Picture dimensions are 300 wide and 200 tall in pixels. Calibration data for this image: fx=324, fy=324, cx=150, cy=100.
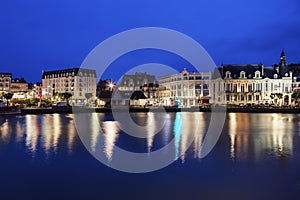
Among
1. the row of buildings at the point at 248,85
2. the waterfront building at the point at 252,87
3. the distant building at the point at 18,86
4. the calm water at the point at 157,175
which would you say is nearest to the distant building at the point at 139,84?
→ the row of buildings at the point at 248,85

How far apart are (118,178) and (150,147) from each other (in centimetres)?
710

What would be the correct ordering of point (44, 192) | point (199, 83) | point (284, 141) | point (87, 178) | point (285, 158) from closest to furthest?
point (44, 192) < point (87, 178) < point (285, 158) < point (284, 141) < point (199, 83)

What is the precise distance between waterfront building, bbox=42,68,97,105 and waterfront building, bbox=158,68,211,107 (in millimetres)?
52336

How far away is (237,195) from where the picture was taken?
10.1 metres

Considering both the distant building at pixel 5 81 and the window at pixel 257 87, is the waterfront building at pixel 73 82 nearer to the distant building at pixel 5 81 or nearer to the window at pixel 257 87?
the distant building at pixel 5 81

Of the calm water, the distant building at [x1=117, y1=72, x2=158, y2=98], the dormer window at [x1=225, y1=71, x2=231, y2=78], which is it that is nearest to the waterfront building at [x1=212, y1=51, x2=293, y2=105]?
the dormer window at [x1=225, y1=71, x2=231, y2=78]

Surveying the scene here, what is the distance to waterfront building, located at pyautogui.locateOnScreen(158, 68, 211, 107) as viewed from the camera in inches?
4014

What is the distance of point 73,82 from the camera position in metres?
155

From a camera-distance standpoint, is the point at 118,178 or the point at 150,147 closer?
the point at 118,178

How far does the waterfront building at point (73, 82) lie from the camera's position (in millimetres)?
153250

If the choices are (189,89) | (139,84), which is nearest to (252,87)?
(189,89)

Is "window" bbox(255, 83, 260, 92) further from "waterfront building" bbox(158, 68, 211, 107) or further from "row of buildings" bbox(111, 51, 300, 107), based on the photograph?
"waterfront building" bbox(158, 68, 211, 107)

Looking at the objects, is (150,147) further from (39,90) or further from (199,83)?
(39,90)

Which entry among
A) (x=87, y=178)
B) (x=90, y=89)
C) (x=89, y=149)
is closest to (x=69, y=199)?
(x=87, y=178)
